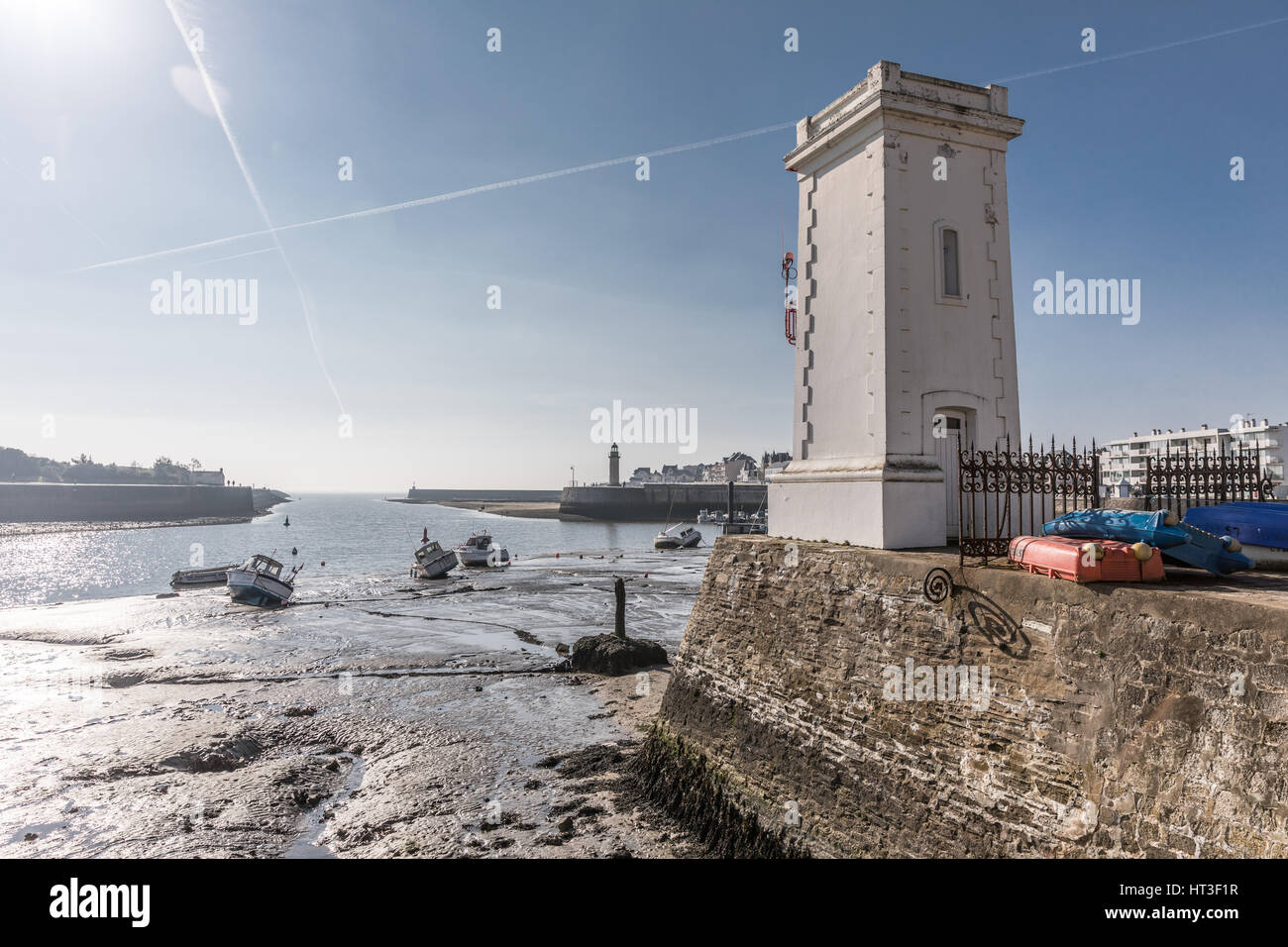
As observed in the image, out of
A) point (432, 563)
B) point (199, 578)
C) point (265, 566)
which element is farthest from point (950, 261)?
point (199, 578)

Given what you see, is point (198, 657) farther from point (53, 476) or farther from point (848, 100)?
point (53, 476)

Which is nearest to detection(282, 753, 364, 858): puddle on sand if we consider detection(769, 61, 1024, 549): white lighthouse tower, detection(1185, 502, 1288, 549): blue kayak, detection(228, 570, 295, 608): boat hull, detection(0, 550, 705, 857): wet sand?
detection(0, 550, 705, 857): wet sand

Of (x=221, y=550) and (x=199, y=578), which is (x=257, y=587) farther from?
(x=221, y=550)

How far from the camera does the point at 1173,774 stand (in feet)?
17.7

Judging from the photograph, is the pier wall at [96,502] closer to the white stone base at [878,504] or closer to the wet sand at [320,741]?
the wet sand at [320,741]

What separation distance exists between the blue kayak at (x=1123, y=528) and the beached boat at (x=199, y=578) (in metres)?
46.4

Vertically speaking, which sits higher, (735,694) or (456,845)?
(735,694)

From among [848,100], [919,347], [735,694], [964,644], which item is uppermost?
[848,100]

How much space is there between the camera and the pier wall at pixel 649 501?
114 meters

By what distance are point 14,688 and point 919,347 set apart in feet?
86.0

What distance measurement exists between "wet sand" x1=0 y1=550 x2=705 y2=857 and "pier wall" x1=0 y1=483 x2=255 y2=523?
98.6m

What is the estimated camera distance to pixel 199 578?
4225 cm

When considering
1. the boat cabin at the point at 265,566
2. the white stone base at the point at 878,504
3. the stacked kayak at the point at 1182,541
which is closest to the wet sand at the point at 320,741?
the white stone base at the point at 878,504
